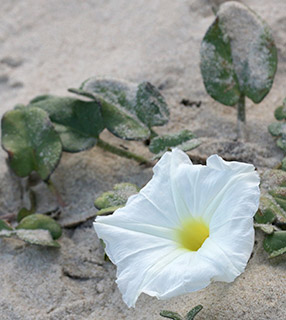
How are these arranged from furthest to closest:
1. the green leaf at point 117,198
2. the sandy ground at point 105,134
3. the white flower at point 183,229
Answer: the green leaf at point 117,198
the sandy ground at point 105,134
the white flower at point 183,229

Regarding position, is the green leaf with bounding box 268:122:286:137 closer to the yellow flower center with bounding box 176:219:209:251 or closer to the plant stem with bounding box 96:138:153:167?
the plant stem with bounding box 96:138:153:167

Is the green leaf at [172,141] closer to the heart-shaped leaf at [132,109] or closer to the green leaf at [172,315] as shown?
the heart-shaped leaf at [132,109]

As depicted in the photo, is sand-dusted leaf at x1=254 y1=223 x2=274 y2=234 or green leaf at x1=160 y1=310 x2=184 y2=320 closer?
green leaf at x1=160 y1=310 x2=184 y2=320

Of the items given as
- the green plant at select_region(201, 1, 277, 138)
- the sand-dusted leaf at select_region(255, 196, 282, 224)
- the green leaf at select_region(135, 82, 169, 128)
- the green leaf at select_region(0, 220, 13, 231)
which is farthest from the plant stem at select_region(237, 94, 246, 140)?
the green leaf at select_region(0, 220, 13, 231)

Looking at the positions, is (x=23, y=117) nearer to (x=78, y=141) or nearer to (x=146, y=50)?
(x=78, y=141)

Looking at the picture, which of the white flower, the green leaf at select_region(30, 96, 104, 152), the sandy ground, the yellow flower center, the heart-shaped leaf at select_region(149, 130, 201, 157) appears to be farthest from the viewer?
the green leaf at select_region(30, 96, 104, 152)

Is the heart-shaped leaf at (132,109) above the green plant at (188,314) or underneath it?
above

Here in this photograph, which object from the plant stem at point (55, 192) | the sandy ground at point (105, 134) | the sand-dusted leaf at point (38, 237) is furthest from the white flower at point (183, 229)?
the plant stem at point (55, 192)
